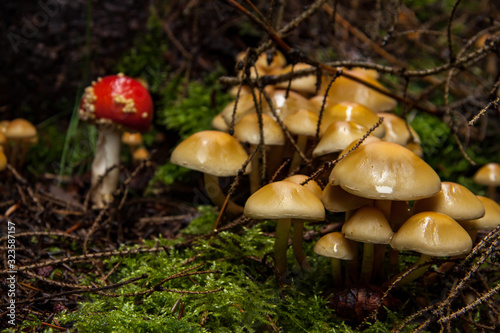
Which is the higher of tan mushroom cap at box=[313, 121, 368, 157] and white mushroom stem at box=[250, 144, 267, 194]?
tan mushroom cap at box=[313, 121, 368, 157]

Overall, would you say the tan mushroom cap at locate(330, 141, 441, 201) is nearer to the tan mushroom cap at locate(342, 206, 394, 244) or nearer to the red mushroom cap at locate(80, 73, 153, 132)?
the tan mushroom cap at locate(342, 206, 394, 244)

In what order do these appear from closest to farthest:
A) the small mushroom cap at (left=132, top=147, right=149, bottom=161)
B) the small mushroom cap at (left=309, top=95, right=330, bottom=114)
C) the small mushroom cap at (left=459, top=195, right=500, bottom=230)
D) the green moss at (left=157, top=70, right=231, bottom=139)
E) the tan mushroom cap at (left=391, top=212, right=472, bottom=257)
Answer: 1. the tan mushroom cap at (left=391, top=212, right=472, bottom=257)
2. the small mushroom cap at (left=459, top=195, right=500, bottom=230)
3. the small mushroom cap at (left=309, top=95, right=330, bottom=114)
4. the green moss at (left=157, top=70, right=231, bottom=139)
5. the small mushroom cap at (left=132, top=147, right=149, bottom=161)

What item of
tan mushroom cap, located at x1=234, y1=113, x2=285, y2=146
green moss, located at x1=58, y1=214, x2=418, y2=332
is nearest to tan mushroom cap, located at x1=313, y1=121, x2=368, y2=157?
tan mushroom cap, located at x1=234, y1=113, x2=285, y2=146

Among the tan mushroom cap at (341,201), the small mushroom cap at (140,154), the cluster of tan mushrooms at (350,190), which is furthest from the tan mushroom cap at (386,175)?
the small mushroom cap at (140,154)

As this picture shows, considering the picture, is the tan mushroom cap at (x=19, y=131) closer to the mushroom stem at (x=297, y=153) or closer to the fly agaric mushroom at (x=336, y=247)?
the mushroom stem at (x=297, y=153)

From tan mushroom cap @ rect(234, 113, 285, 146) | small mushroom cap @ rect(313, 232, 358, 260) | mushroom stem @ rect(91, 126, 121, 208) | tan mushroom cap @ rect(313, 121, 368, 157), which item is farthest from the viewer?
mushroom stem @ rect(91, 126, 121, 208)

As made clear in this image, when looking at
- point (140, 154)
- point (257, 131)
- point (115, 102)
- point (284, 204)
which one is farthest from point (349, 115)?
point (140, 154)

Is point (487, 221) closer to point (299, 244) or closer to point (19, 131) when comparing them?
point (299, 244)

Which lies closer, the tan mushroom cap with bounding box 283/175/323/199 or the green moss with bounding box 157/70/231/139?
the tan mushroom cap with bounding box 283/175/323/199
